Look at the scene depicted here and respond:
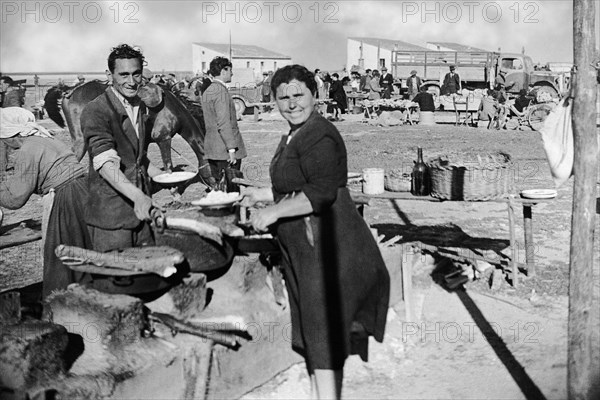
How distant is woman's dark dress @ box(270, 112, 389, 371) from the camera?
124 inches

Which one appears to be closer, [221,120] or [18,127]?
[18,127]

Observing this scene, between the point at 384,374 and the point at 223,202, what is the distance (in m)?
1.48

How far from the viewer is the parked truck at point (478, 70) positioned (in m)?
26.4

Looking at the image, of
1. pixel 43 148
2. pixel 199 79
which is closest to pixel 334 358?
pixel 43 148

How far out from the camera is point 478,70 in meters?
29.5

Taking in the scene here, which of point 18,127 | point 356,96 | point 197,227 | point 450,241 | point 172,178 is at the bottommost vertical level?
point 450,241

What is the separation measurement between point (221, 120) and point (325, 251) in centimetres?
496

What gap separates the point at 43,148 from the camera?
5391 mm

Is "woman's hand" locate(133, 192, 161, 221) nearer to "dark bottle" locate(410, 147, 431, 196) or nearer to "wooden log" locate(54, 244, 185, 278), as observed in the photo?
"wooden log" locate(54, 244, 185, 278)

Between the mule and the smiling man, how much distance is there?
5782 millimetres

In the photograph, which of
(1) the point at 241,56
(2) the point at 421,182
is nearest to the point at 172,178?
(2) the point at 421,182

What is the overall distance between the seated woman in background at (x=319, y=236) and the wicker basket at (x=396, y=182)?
231cm

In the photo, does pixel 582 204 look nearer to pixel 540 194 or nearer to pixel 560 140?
pixel 560 140

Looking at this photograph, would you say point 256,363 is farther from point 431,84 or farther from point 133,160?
point 431,84
